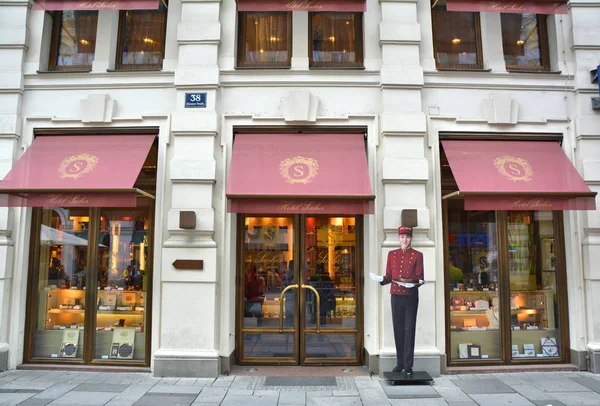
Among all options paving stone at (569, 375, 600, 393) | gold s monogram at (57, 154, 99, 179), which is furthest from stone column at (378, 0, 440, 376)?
gold s monogram at (57, 154, 99, 179)

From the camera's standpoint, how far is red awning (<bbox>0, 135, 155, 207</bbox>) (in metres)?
7.18

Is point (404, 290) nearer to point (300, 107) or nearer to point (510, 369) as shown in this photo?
point (510, 369)

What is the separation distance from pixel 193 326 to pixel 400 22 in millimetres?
6558

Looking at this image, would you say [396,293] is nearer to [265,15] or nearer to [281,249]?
[281,249]

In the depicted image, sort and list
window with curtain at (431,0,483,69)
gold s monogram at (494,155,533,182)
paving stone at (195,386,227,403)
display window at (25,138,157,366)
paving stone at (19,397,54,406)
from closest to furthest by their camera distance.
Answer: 1. paving stone at (19,397,54,406)
2. paving stone at (195,386,227,403)
3. gold s monogram at (494,155,533,182)
4. display window at (25,138,157,366)
5. window with curtain at (431,0,483,69)

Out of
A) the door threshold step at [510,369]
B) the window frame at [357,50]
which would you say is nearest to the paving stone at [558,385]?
the door threshold step at [510,369]

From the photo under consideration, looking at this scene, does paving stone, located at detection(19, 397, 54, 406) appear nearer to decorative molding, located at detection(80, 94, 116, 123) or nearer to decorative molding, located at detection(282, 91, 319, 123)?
decorative molding, located at detection(80, 94, 116, 123)

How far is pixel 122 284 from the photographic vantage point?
320 inches

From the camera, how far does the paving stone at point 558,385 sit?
6.66 meters

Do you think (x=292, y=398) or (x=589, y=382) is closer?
(x=292, y=398)

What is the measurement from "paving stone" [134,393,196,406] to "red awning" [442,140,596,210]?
5243mm

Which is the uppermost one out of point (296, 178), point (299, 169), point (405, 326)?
point (299, 169)

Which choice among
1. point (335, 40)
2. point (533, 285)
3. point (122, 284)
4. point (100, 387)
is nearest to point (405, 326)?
point (533, 285)

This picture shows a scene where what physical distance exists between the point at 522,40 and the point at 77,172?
347 inches
